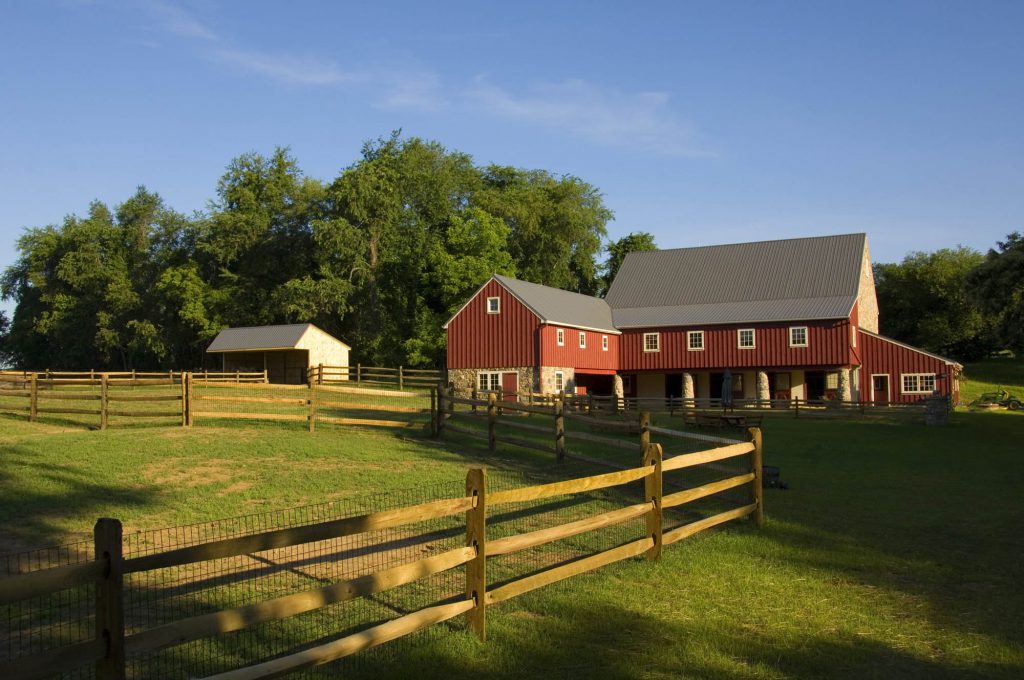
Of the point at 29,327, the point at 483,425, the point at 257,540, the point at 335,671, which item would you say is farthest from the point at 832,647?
the point at 29,327

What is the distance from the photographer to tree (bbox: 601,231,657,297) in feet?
234

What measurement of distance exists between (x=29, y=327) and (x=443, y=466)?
7766cm

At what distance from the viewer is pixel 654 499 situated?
901 centimetres

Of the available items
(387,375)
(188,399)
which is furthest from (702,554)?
(387,375)

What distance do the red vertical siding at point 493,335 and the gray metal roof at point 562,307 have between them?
1.49 ft

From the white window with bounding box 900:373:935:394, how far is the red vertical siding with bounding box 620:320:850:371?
3.51 metres

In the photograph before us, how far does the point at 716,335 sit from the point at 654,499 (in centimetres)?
3646

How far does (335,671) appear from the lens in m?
5.74

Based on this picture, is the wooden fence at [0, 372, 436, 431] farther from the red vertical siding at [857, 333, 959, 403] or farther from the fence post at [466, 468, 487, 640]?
the red vertical siding at [857, 333, 959, 403]

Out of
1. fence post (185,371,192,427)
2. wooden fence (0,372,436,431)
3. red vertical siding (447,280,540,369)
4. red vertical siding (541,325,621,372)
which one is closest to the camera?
fence post (185,371,192,427)

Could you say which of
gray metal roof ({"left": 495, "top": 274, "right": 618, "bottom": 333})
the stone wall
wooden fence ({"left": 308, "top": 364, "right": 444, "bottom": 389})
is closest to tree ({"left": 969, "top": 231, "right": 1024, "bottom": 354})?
the stone wall

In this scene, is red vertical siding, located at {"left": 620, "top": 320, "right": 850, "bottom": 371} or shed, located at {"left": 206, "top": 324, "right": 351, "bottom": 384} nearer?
red vertical siding, located at {"left": 620, "top": 320, "right": 850, "bottom": 371}

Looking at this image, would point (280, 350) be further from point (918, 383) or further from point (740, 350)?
point (918, 383)

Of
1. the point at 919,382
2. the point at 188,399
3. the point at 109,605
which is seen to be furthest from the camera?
the point at 919,382
